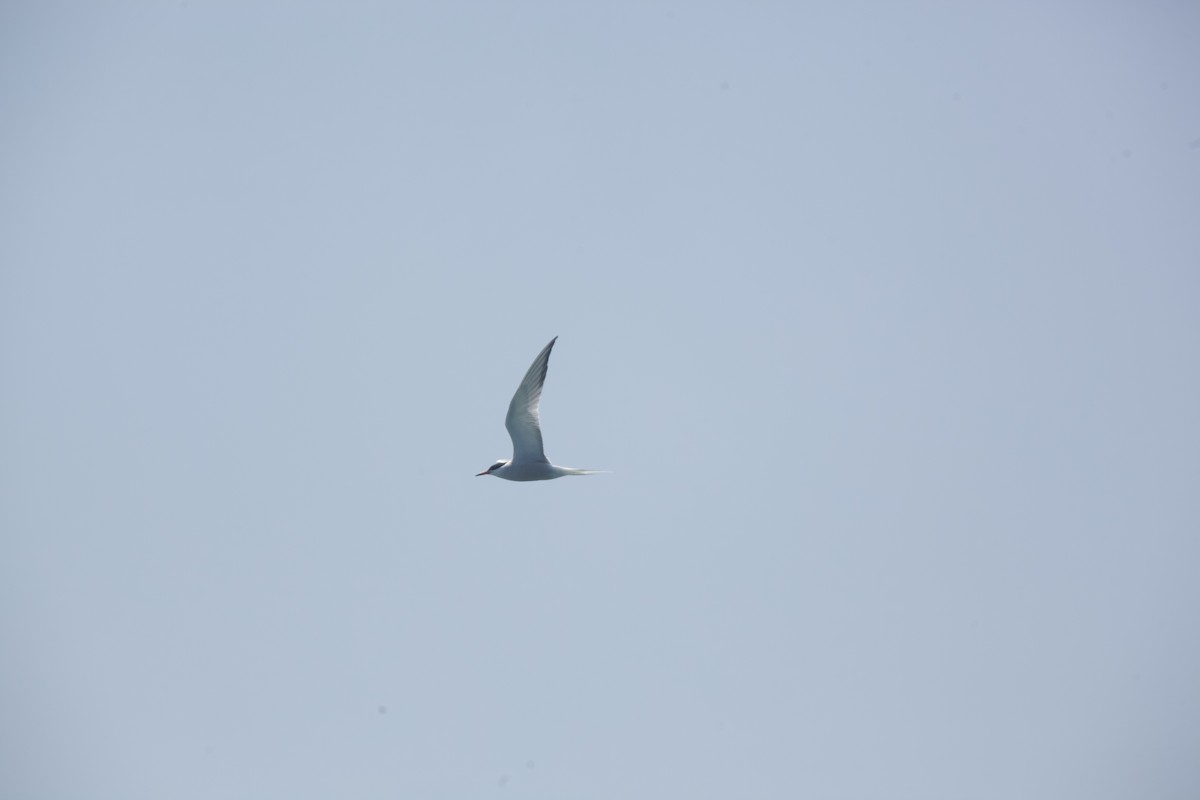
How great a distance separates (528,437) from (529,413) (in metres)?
0.52

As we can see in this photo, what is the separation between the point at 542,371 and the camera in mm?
21359

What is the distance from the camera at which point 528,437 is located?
21.9m

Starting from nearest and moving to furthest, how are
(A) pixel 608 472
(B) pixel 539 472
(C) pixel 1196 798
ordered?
(A) pixel 608 472 < (B) pixel 539 472 < (C) pixel 1196 798

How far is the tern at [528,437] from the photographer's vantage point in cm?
2134

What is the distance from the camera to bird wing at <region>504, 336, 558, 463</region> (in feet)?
69.9

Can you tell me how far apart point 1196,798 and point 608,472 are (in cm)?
8372

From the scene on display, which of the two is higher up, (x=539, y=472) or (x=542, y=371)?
(x=542, y=371)

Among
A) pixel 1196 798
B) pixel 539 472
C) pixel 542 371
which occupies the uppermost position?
pixel 542 371

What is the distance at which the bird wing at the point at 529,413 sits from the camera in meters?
21.3

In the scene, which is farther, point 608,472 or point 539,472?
point 539,472

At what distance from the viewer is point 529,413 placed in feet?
70.8

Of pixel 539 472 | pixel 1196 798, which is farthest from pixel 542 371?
pixel 1196 798

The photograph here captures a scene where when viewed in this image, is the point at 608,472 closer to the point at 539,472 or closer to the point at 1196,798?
the point at 539,472

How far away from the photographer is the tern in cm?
2134
